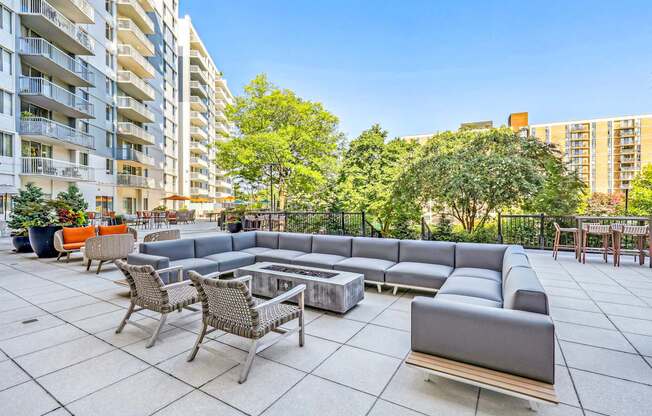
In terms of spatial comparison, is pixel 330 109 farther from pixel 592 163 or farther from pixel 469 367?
pixel 592 163

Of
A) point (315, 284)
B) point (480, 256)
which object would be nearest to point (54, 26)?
point (315, 284)

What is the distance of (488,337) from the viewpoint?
81.2 inches

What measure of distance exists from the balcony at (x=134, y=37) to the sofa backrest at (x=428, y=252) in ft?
83.5

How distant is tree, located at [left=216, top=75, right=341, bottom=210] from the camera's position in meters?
15.5

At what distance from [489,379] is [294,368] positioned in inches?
57.3

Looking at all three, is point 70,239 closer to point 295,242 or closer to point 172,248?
point 172,248

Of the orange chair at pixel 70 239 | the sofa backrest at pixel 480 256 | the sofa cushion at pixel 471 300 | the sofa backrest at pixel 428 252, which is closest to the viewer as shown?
the sofa cushion at pixel 471 300

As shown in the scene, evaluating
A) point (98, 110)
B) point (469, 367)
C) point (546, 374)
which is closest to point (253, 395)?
point (469, 367)

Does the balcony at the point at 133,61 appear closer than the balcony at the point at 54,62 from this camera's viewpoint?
No

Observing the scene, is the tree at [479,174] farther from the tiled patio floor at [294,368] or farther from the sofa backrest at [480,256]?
the tiled patio floor at [294,368]

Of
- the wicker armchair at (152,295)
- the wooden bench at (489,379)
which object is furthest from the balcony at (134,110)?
the wooden bench at (489,379)

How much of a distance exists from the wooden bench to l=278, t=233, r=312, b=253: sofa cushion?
3.93 metres

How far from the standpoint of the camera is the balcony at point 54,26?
47.2 ft

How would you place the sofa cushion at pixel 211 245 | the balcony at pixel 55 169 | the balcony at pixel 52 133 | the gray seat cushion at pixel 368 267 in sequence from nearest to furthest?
the gray seat cushion at pixel 368 267
the sofa cushion at pixel 211 245
the balcony at pixel 52 133
the balcony at pixel 55 169
